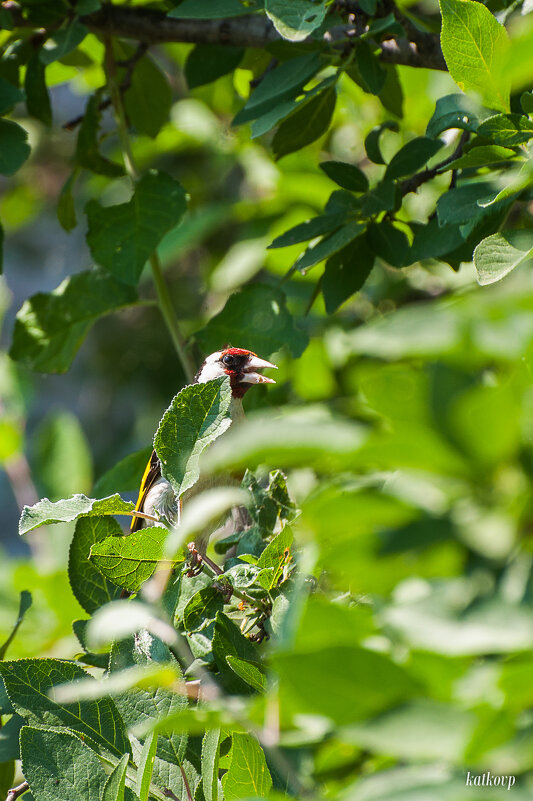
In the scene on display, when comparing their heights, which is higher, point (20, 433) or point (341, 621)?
point (341, 621)

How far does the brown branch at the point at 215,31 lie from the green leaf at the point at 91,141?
11 cm

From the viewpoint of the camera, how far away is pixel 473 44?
2.50ft

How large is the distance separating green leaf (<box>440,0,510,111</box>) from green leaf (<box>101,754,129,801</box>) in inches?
26.5

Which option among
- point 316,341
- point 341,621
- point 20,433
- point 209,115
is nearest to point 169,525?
point 341,621

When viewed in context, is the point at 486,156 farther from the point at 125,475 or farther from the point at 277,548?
the point at 125,475

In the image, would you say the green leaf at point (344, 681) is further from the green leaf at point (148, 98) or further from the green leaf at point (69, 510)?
the green leaf at point (148, 98)

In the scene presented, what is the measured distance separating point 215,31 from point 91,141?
268 mm

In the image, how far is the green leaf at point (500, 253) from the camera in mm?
729

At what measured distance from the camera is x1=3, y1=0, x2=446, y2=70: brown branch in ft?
3.57

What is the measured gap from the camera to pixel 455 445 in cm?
34

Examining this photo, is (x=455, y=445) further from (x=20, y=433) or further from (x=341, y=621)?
(x=20, y=433)

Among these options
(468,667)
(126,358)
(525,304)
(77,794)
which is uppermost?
(525,304)

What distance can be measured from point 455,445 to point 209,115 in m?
2.37

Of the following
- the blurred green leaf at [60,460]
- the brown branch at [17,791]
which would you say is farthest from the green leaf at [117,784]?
the blurred green leaf at [60,460]
